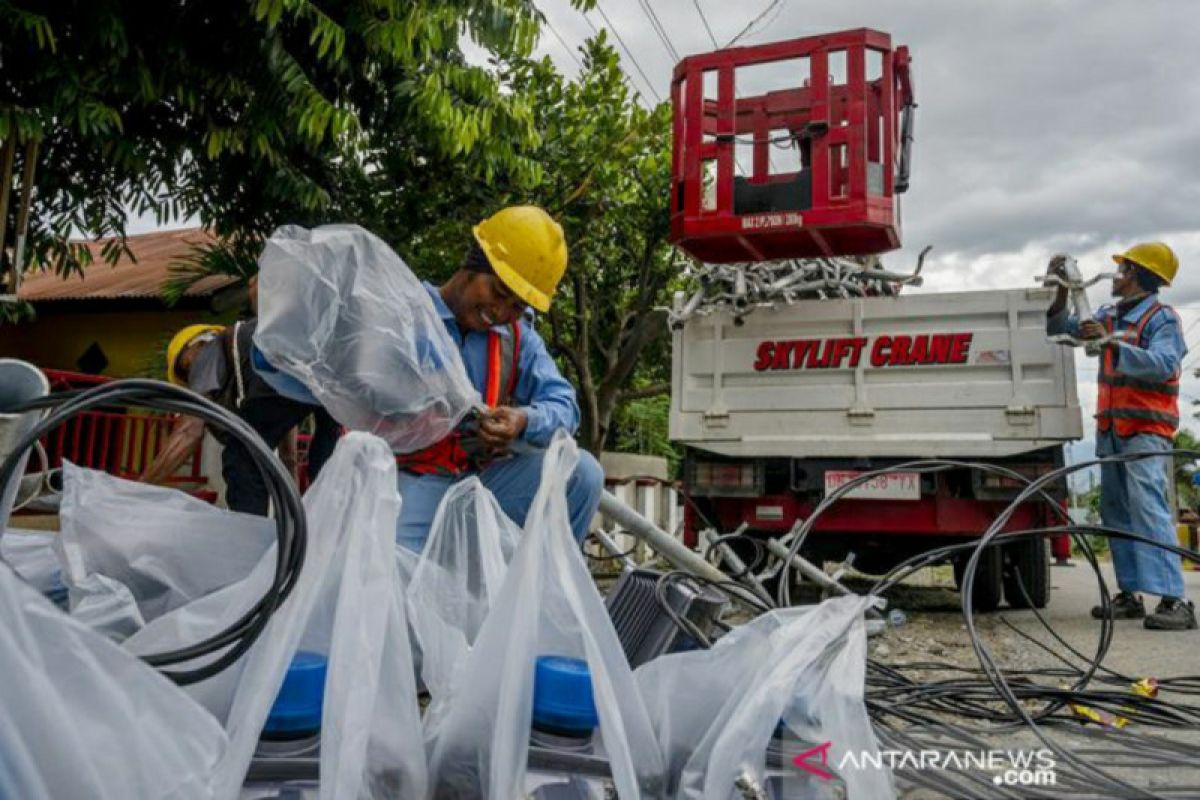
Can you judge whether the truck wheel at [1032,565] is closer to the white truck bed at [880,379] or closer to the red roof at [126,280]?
the white truck bed at [880,379]

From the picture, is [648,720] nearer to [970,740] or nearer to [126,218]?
[970,740]

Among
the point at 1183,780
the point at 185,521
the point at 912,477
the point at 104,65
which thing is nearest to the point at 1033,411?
the point at 912,477

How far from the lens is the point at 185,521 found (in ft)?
4.75

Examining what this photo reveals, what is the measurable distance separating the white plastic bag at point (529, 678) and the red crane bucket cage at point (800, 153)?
408 cm

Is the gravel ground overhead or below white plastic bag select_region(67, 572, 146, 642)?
below

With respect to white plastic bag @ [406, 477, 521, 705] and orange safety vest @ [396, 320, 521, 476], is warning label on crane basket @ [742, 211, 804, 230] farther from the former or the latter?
white plastic bag @ [406, 477, 521, 705]

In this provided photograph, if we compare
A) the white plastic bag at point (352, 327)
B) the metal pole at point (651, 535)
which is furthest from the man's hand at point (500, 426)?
the metal pole at point (651, 535)

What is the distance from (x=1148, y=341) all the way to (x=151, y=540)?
4516 mm

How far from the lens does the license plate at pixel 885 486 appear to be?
4523 millimetres

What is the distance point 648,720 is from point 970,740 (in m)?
1.11

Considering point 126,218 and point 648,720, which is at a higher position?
point 126,218

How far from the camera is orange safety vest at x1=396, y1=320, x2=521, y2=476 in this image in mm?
2447

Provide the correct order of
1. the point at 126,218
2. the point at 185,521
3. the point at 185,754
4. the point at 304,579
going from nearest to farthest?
the point at 185,754
the point at 304,579
the point at 185,521
the point at 126,218

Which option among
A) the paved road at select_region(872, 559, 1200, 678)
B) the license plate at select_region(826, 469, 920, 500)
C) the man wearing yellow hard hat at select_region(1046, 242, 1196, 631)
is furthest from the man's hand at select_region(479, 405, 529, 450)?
the man wearing yellow hard hat at select_region(1046, 242, 1196, 631)
